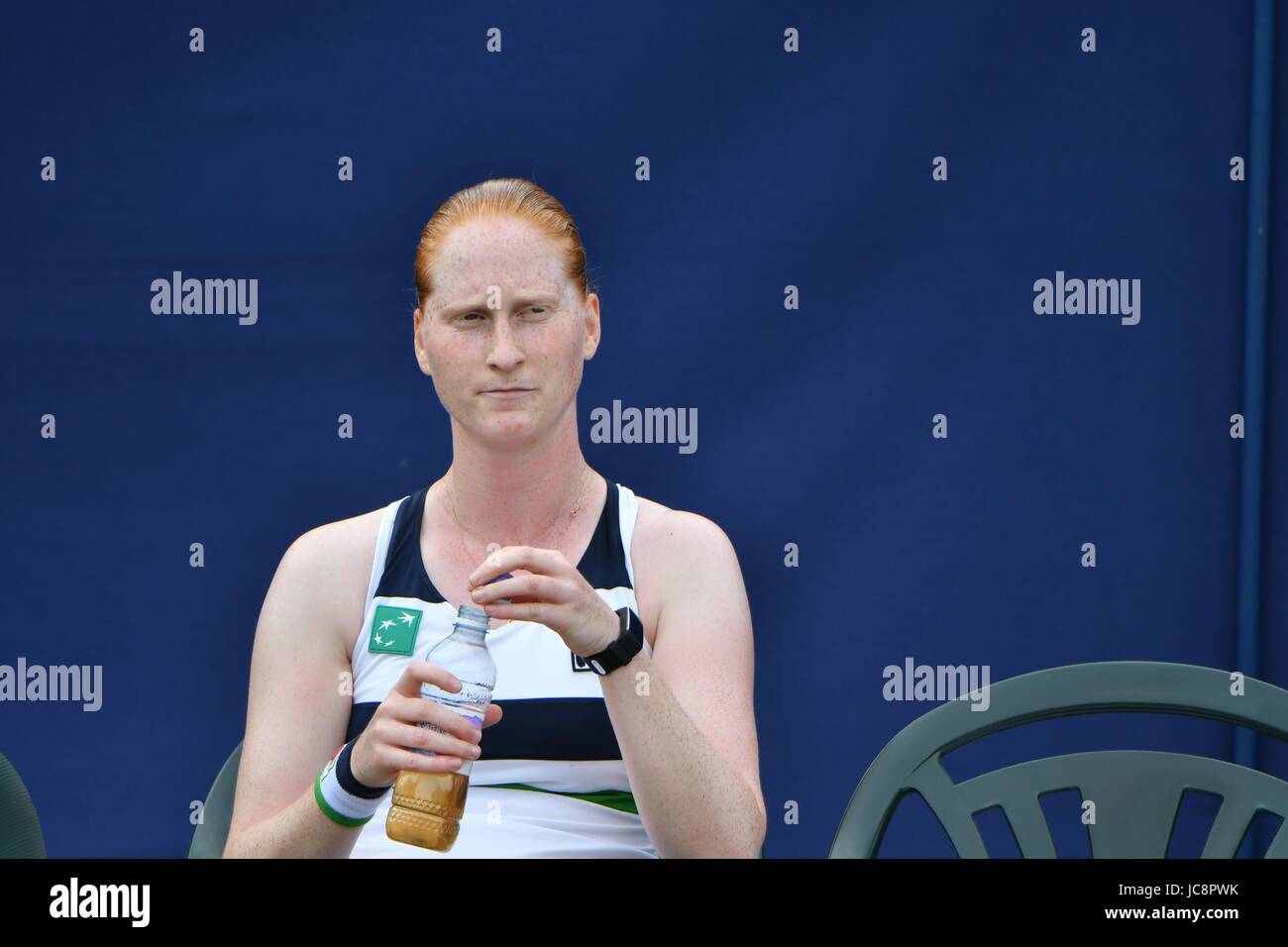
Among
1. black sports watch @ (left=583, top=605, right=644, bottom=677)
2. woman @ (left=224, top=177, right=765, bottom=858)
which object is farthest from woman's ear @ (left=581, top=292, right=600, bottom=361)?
black sports watch @ (left=583, top=605, right=644, bottom=677)

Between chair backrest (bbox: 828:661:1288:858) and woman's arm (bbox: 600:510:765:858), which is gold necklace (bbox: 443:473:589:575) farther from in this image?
chair backrest (bbox: 828:661:1288:858)

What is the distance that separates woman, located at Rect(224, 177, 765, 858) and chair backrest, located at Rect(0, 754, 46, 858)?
8.7 inches

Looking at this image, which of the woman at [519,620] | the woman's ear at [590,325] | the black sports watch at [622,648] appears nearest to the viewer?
the black sports watch at [622,648]

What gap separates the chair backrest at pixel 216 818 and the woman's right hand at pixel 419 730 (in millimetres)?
393

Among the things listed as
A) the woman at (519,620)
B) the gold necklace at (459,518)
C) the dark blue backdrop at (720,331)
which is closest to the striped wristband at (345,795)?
the woman at (519,620)

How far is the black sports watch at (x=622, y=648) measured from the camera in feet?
3.78

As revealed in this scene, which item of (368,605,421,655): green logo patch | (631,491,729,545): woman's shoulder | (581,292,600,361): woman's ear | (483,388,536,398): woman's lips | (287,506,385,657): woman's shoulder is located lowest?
(368,605,421,655): green logo patch

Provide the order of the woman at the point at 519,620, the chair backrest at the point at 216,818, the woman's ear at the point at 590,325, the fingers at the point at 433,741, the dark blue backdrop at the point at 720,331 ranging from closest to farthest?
1. the fingers at the point at 433,741
2. the woman at the point at 519,620
3. the chair backrest at the point at 216,818
4. the woman's ear at the point at 590,325
5. the dark blue backdrop at the point at 720,331

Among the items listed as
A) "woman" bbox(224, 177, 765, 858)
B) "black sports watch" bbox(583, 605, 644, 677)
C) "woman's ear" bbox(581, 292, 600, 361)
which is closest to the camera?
"black sports watch" bbox(583, 605, 644, 677)

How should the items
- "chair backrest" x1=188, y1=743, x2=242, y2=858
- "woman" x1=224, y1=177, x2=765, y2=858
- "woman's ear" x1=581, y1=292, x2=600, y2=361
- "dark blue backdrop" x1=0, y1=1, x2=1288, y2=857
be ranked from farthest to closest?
"dark blue backdrop" x1=0, y1=1, x2=1288, y2=857, "woman's ear" x1=581, y1=292, x2=600, y2=361, "chair backrest" x1=188, y1=743, x2=242, y2=858, "woman" x1=224, y1=177, x2=765, y2=858

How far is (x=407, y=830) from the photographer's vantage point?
1.16m

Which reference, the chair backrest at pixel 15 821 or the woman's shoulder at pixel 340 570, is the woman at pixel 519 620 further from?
the chair backrest at pixel 15 821

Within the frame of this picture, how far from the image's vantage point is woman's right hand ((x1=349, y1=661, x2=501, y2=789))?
1.05 m
